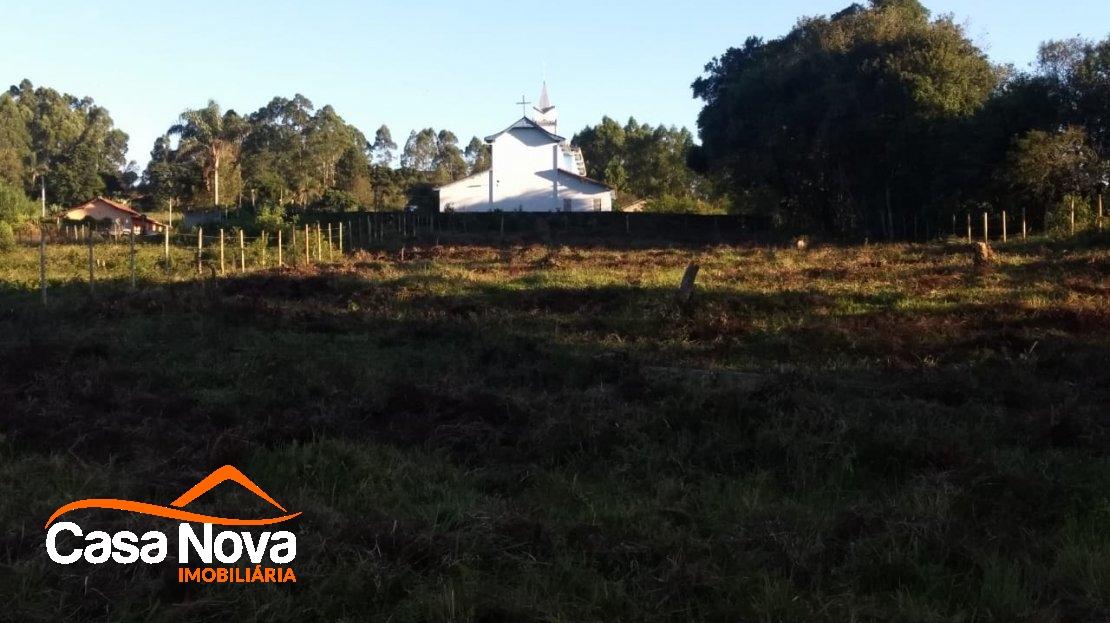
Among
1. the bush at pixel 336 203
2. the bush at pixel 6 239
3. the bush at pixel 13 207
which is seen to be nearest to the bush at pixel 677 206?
the bush at pixel 336 203

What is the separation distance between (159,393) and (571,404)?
4090 millimetres

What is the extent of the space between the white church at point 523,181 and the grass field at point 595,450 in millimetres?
36005

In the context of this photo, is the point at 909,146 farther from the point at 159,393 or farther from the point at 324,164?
the point at 324,164

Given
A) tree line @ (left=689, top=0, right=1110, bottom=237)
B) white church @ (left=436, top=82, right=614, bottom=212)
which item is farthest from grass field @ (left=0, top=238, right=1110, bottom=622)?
white church @ (left=436, top=82, right=614, bottom=212)

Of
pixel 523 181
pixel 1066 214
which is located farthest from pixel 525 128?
pixel 1066 214

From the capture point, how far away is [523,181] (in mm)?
51219

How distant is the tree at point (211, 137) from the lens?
51.5 metres

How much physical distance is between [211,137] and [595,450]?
5464cm

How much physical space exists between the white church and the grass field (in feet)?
118

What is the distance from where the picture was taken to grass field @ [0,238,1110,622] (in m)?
4.48

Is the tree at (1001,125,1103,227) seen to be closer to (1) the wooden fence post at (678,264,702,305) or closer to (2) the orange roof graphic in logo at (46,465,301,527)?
(1) the wooden fence post at (678,264,702,305)

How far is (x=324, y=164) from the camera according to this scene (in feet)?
212

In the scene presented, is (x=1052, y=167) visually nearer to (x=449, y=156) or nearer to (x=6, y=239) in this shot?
(x=6, y=239)

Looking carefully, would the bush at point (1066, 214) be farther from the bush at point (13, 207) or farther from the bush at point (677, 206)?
the bush at point (13, 207)
